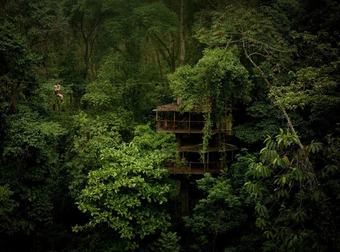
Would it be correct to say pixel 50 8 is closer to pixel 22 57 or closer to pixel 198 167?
pixel 22 57

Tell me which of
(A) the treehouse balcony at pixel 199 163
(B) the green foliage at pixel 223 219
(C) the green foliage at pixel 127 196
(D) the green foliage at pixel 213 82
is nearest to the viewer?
(C) the green foliage at pixel 127 196

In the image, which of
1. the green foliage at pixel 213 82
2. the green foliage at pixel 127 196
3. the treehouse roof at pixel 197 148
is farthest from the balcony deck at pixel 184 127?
the green foliage at pixel 127 196

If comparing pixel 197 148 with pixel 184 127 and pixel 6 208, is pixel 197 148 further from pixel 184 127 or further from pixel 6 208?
pixel 6 208

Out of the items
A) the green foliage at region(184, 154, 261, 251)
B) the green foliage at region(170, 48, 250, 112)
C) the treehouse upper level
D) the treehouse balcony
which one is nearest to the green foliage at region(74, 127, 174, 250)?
the green foliage at region(184, 154, 261, 251)

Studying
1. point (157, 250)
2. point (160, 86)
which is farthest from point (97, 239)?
point (160, 86)

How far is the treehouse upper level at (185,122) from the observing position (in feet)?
53.6

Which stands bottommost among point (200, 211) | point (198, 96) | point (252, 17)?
point (200, 211)

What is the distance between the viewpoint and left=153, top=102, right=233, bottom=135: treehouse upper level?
53.6 ft

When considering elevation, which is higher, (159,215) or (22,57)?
(22,57)

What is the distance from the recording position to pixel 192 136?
18.8 meters

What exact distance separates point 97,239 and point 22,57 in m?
9.15

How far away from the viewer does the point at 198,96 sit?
46.5 feet

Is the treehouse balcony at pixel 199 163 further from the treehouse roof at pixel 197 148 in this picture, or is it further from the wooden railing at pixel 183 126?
the wooden railing at pixel 183 126

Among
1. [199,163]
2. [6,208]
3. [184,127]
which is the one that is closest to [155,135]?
[184,127]
